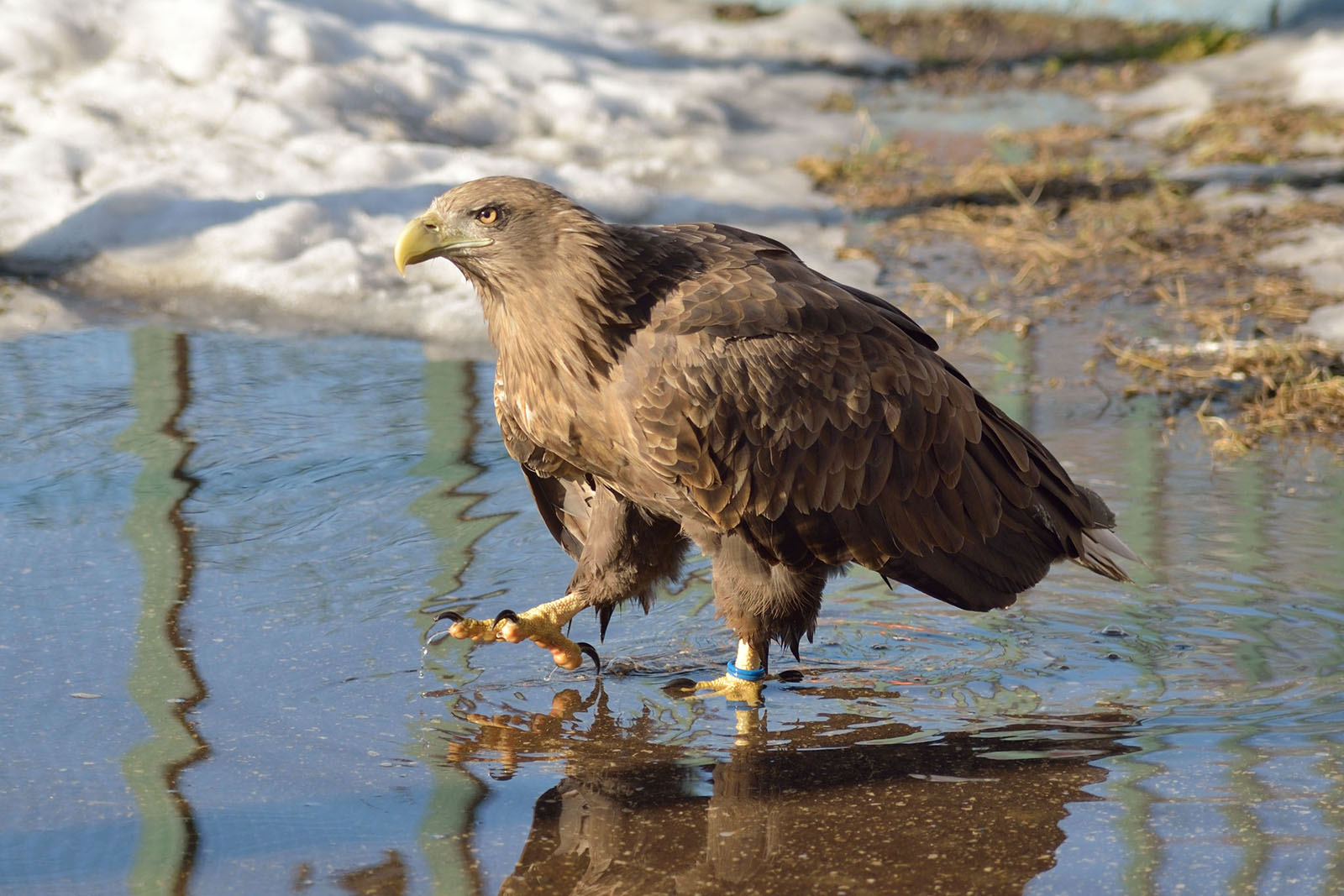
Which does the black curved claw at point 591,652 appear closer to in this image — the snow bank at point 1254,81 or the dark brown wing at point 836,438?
the dark brown wing at point 836,438

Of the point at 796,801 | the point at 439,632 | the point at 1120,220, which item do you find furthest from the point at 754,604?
the point at 1120,220

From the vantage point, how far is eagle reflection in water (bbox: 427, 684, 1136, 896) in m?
2.99

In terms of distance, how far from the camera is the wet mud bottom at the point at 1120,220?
6.14 metres

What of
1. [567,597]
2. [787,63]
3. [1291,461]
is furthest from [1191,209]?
[567,597]

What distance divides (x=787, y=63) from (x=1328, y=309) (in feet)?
21.5

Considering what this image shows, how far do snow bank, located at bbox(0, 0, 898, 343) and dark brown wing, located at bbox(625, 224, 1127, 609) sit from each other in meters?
3.12

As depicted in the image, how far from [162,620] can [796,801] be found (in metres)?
1.81

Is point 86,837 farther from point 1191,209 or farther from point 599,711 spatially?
point 1191,209

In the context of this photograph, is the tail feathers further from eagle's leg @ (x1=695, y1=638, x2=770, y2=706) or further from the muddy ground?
the muddy ground

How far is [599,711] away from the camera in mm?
3846

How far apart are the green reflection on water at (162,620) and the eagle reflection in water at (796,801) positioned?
1.91 feet

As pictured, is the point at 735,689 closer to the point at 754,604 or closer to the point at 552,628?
the point at 754,604

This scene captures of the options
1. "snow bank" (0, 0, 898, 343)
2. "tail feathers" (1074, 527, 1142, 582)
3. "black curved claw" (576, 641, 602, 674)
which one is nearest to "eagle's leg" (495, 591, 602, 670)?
"black curved claw" (576, 641, 602, 674)

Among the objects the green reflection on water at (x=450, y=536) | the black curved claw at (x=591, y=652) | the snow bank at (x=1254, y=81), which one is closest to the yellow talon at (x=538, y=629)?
the black curved claw at (x=591, y=652)
